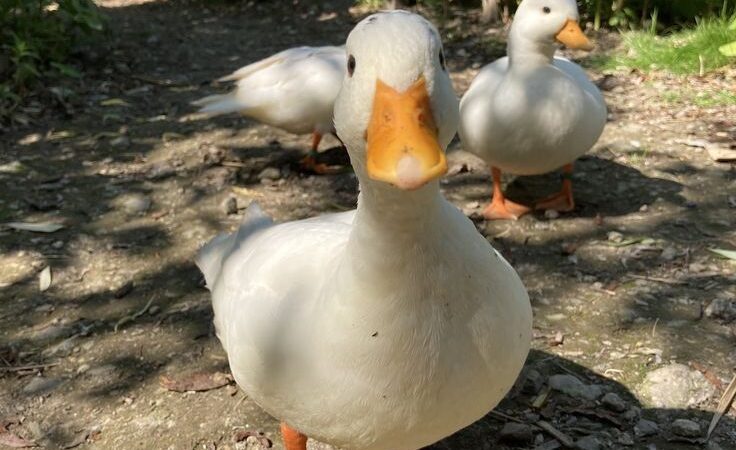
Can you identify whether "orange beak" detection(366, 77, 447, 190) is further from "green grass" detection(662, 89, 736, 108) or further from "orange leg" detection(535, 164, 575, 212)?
"green grass" detection(662, 89, 736, 108)

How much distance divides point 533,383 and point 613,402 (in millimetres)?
302

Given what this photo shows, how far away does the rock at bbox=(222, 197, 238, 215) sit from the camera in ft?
14.2

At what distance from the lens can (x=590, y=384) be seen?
2.83m

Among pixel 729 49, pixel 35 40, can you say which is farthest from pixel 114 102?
pixel 729 49

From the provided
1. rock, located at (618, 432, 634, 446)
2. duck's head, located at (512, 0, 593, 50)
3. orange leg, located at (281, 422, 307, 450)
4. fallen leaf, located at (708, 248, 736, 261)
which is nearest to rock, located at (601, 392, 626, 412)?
rock, located at (618, 432, 634, 446)

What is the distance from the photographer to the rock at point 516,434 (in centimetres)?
258

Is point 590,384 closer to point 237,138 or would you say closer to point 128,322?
point 128,322

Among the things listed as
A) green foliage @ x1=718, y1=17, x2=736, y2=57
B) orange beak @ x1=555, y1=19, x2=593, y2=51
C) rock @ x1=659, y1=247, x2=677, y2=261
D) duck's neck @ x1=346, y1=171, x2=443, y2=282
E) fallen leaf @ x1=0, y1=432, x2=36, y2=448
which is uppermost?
duck's neck @ x1=346, y1=171, x2=443, y2=282

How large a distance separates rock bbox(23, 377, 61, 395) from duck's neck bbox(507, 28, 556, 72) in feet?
8.78

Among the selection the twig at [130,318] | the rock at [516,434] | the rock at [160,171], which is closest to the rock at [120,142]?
the rock at [160,171]

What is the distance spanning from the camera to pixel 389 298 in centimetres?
164

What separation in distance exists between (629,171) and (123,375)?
3.27 m

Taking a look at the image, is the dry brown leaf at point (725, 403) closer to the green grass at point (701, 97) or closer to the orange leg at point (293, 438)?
the orange leg at point (293, 438)

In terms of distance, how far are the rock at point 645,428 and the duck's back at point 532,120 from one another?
5.25 ft
